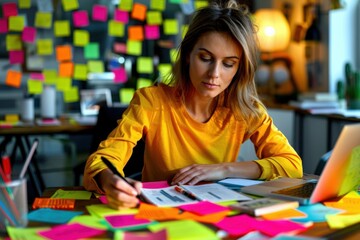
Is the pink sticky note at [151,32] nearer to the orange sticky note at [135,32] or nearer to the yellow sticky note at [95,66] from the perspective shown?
the orange sticky note at [135,32]

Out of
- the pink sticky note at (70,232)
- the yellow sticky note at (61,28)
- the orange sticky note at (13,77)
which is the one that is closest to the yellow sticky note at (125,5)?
the yellow sticky note at (61,28)

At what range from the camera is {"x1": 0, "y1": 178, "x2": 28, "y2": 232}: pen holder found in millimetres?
999

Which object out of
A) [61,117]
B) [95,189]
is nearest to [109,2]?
[61,117]

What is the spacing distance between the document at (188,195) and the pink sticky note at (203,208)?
0.09ft

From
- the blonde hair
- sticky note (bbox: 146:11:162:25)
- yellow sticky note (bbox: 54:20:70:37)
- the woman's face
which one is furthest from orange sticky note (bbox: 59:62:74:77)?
the woman's face

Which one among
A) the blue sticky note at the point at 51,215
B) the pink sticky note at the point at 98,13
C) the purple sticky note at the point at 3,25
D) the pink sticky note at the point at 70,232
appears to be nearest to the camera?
the pink sticky note at the point at 70,232

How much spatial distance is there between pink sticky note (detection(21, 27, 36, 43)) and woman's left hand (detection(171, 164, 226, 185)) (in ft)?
9.37

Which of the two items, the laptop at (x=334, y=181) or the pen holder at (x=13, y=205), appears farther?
the laptop at (x=334, y=181)

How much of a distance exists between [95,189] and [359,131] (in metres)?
0.68

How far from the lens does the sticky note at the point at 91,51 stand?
13.4 feet

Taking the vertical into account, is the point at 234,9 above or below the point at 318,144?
above

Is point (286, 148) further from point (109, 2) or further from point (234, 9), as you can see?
point (109, 2)

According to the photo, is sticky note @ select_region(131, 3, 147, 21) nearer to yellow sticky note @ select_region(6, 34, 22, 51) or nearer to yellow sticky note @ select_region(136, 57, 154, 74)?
yellow sticky note @ select_region(136, 57, 154, 74)

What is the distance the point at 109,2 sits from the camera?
4.16m
